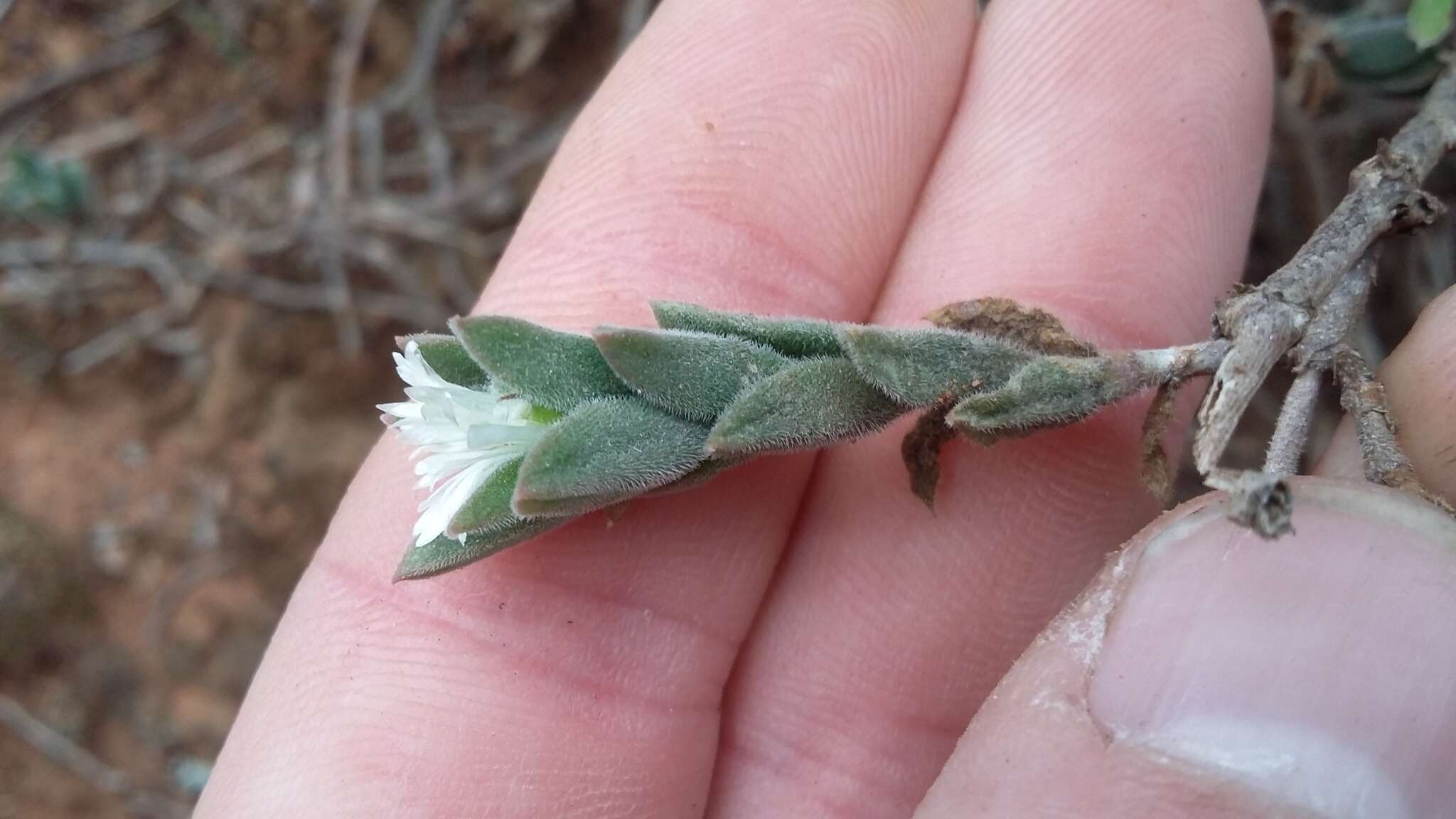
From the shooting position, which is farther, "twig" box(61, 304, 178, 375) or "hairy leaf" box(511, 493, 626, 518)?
"twig" box(61, 304, 178, 375)

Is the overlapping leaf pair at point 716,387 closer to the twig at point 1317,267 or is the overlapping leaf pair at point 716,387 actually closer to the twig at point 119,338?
the twig at point 1317,267

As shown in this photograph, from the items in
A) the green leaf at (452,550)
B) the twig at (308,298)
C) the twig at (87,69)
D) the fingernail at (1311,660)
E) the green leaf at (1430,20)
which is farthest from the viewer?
the twig at (87,69)

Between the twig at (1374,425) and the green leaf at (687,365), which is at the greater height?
the green leaf at (687,365)

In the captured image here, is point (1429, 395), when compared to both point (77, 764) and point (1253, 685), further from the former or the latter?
point (77, 764)

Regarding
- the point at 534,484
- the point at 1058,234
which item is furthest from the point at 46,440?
the point at 1058,234

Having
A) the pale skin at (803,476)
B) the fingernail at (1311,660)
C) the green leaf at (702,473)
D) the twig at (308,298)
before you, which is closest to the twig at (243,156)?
the twig at (308,298)

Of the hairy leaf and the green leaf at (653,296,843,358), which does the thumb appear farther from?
the hairy leaf

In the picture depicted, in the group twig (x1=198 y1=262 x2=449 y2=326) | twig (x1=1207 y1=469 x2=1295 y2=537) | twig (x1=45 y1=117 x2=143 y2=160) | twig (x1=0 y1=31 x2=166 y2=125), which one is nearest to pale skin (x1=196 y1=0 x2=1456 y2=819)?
twig (x1=1207 y1=469 x2=1295 y2=537)
